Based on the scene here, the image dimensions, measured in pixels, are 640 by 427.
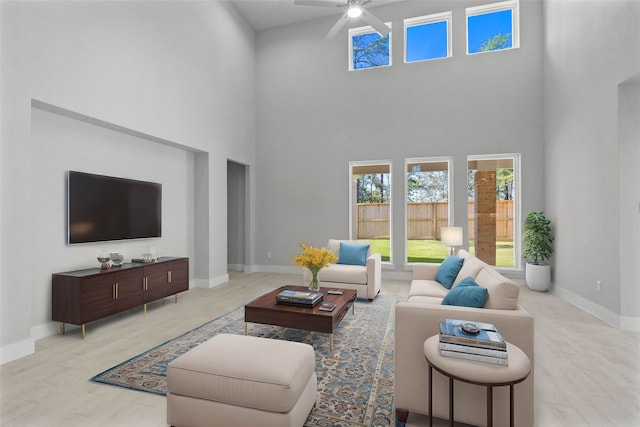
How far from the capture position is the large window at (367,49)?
255 inches

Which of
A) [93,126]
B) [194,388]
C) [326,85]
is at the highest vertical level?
[326,85]

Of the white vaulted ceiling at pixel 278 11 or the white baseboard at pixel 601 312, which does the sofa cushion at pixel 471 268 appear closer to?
the white baseboard at pixel 601 312

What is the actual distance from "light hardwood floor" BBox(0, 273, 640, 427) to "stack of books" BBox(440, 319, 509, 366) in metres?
0.68

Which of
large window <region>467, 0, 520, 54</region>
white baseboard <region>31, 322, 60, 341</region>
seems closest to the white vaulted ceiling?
large window <region>467, 0, 520, 54</region>

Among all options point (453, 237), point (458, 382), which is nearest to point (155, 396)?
point (458, 382)

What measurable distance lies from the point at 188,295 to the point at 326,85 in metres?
4.95

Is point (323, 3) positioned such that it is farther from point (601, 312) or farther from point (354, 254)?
point (601, 312)

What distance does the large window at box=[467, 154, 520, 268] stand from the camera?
5812mm

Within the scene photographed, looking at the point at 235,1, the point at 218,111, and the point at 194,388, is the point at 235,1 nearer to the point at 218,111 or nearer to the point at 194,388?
the point at 218,111

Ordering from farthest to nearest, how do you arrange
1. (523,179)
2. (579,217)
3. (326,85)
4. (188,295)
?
1. (326,85)
2. (523,179)
3. (188,295)
4. (579,217)

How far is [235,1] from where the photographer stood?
623cm

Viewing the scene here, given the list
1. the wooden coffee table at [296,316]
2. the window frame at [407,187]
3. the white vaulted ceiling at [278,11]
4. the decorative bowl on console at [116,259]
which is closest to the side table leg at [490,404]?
the wooden coffee table at [296,316]

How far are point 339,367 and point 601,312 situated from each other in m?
3.49

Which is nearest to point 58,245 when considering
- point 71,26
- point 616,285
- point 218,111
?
point 71,26
